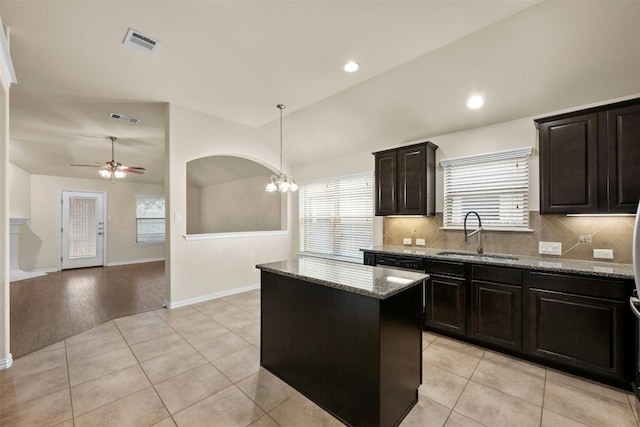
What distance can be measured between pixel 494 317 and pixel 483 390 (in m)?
0.80

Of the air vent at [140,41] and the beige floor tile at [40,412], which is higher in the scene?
the air vent at [140,41]

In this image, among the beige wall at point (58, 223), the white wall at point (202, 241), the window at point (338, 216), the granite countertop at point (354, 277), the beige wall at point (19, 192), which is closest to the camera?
the granite countertop at point (354, 277)

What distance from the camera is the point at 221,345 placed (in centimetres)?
299

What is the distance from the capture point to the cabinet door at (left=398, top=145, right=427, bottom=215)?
12.0 ft

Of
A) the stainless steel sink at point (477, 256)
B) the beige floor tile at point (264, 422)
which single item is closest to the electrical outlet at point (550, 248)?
the stainless steel sink at point (477, 256)

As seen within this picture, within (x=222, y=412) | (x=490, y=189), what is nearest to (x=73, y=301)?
(x=222, y=412)

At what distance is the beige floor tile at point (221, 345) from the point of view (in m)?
2.81

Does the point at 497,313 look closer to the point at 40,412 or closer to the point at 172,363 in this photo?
the point at 172,363

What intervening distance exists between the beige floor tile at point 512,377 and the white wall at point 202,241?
3.83 meters

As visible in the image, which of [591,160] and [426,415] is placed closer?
[426,415]

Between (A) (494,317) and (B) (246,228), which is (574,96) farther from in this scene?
(B) (246,228)

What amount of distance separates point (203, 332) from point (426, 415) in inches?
99.9

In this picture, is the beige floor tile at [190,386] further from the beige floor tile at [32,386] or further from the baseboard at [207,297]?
the baseboard at [207,297]

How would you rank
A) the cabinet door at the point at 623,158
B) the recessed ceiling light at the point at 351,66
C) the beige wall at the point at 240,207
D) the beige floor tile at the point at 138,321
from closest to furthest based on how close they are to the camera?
the cabinet door at the point at 623,158, the recessed ceiling light at the point at 351,66, the beige floor tile at the point at 138,321, the beige wall at the point at 240,207
